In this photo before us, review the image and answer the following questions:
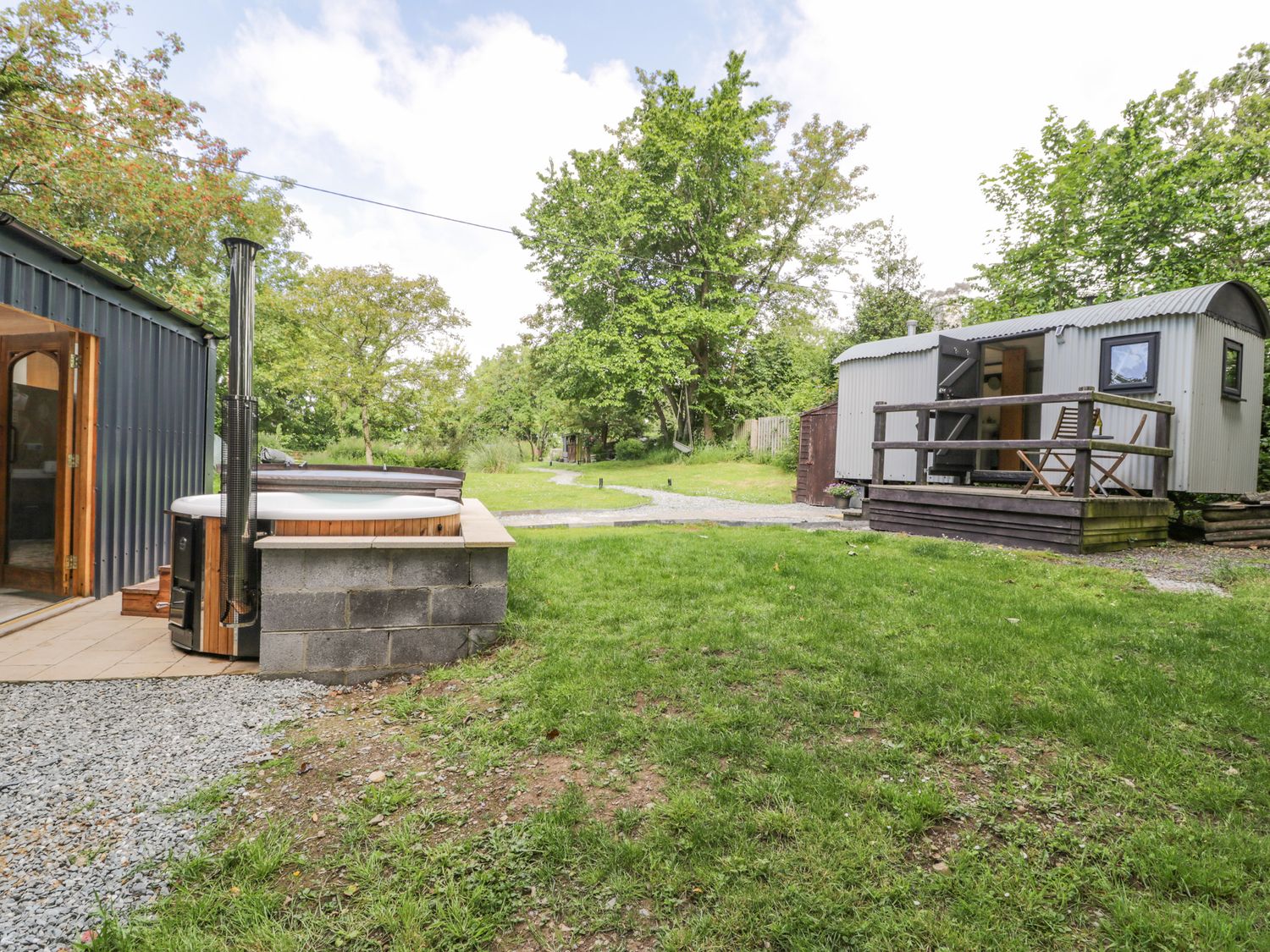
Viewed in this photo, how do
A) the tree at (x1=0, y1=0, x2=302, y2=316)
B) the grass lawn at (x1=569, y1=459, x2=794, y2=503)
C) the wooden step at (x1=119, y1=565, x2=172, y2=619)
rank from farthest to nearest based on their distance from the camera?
1. the grass lawn at (x1=569, y1=459, x2=794, y2=503)
2. the tree at (x1=0, y1=0, x2=302, y2=316)
3. the wooden step at (x1=119, y1=565, x2=172, y2=619)

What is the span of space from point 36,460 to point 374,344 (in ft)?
35.4

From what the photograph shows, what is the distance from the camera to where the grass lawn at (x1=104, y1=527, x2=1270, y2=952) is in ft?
4.25

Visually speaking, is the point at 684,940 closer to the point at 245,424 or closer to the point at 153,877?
the point at 153,877

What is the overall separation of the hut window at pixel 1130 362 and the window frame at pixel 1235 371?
947mm

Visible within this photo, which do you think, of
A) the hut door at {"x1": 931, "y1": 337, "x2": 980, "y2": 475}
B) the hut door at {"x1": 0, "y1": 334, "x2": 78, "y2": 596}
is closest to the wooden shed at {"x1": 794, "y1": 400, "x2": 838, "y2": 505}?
the hut door at {"x1": 931, "y1": 337, "x2": 980, "y2": 475}

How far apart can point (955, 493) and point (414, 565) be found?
639cm

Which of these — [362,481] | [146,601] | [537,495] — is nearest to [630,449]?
[537,495]

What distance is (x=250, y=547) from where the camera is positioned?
8.73 ft

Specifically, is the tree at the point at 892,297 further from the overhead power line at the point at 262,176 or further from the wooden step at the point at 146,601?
the wooden step at the point at 146,601

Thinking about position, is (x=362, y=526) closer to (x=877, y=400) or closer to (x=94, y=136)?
(x=877, y=400)

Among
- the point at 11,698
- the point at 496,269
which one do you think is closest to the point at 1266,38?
the point at 496,269

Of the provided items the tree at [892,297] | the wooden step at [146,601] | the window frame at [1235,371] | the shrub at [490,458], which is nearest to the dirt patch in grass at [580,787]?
the wooden step at [146,601]

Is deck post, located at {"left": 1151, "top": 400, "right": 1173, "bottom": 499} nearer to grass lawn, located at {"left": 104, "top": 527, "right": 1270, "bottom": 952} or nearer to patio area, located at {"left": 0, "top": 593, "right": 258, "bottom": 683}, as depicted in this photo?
grass lawn, located at {"left": 104, "top": 527, "right": 1270, "bottom": 952}

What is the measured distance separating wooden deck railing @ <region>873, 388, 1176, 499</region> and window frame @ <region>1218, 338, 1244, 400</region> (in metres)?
1.09
